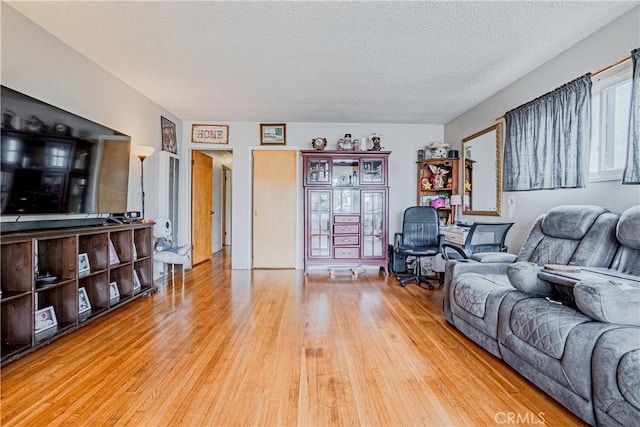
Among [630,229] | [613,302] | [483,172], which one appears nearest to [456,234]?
[483,172]

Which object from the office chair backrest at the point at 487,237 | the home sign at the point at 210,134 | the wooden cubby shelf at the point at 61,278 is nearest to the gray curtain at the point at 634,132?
the office chair backrest at the point at 487,237

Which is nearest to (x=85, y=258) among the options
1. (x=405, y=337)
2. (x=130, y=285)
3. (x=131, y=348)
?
(x=130, y=285)

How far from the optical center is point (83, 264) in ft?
9.16

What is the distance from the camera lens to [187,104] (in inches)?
173

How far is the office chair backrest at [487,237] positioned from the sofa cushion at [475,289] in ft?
2.42

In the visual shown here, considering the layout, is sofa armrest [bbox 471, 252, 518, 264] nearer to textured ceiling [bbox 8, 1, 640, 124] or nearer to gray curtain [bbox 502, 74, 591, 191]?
gray curtain [bbox 502, 74, 591, 191]

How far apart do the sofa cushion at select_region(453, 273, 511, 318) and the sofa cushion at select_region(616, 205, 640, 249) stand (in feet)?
2.29

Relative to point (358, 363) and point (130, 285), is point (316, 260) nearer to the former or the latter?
point (130, 285)

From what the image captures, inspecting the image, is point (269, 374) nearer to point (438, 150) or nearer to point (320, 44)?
point (320, 44)

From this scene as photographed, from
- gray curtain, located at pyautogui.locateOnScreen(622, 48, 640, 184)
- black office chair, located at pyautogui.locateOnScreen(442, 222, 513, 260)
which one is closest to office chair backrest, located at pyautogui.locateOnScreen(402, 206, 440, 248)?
black office chair, located at pyautogui.locateOnScreen(442, 222, 513, 260)

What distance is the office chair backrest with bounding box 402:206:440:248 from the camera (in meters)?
4.41

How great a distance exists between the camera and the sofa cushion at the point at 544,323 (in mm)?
1562

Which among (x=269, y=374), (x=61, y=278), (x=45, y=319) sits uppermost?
(x=61, y=278)

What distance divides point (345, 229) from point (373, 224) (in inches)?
17.5
